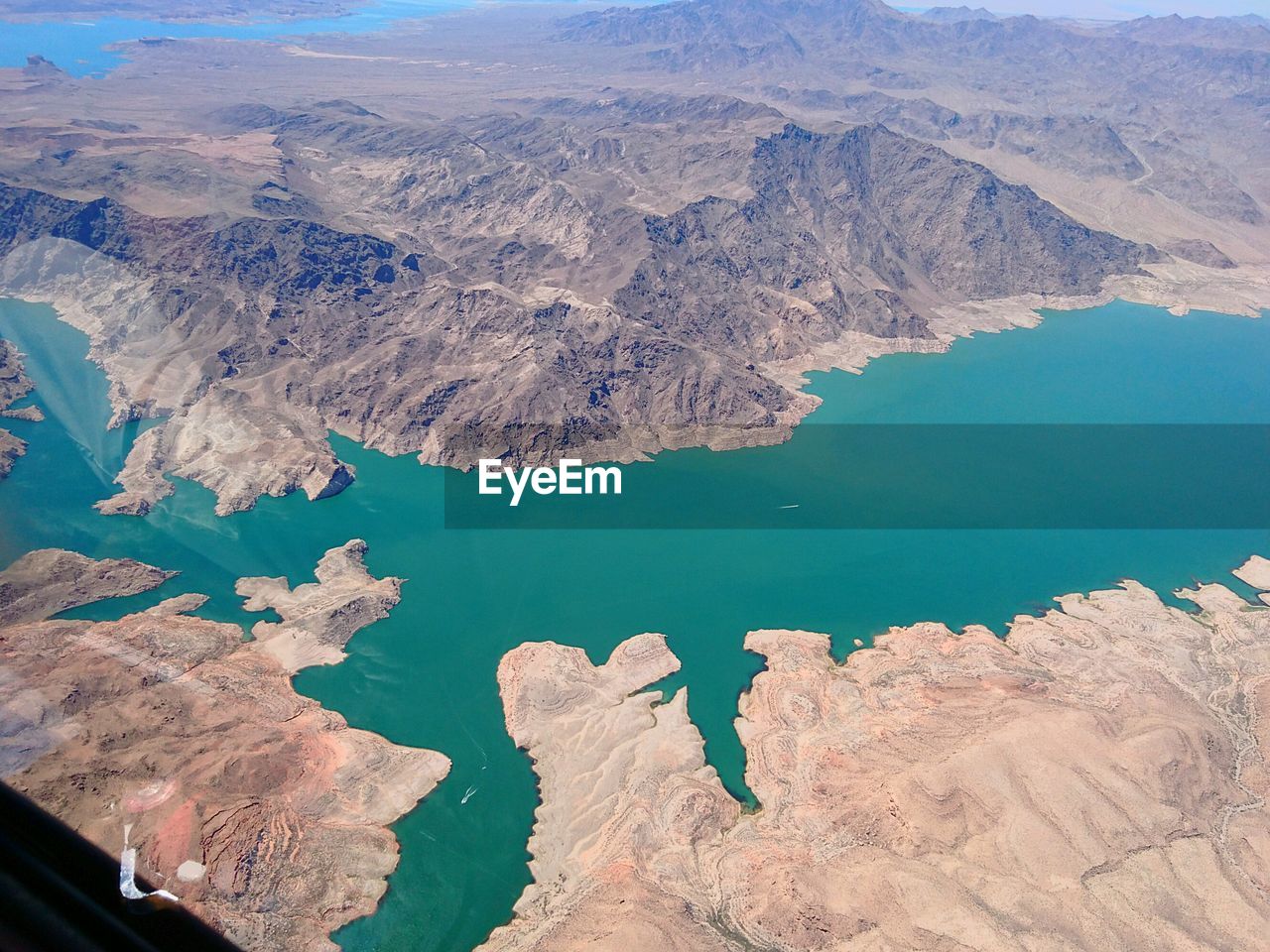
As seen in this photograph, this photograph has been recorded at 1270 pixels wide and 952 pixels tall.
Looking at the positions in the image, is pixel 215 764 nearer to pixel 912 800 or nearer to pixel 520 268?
pixel 912 800

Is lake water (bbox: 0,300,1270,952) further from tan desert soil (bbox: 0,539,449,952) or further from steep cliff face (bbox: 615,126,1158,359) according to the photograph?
steep cliff face (bbox: 615,126,1158,359)

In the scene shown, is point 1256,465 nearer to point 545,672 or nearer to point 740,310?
point 740,310

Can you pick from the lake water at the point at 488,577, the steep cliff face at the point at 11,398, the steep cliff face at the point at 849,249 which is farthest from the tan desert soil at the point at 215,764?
the steep cliff face at the point at 849,249

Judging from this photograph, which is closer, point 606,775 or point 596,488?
point 606,775

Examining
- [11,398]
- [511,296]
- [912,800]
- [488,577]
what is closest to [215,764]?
[488,577]

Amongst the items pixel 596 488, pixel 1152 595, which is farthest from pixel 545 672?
pixel 1152 595

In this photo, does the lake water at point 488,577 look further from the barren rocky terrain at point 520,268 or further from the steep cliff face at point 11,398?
the barren rocky terrain at point 520,268
